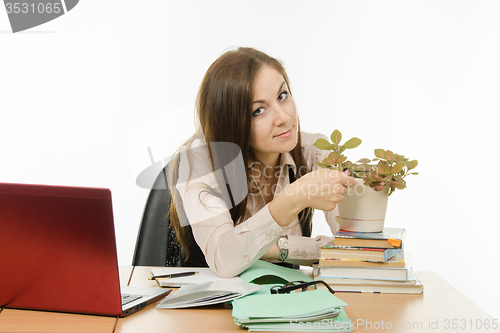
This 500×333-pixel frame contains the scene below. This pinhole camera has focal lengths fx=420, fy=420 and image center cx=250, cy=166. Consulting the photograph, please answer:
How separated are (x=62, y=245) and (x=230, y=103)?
0.75 metres

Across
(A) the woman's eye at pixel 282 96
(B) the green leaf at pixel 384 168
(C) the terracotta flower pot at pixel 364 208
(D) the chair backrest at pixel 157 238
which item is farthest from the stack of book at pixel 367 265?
(D) the chair backrest at pixel 157 238

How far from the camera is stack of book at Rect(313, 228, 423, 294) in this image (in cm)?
99

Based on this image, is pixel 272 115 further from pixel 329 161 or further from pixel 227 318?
pixel 227 318

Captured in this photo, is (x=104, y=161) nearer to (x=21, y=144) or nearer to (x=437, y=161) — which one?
(x=21, y=144)

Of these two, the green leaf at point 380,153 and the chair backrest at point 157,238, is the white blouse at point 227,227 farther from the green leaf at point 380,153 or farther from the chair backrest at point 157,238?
the green leaf at point 380,153

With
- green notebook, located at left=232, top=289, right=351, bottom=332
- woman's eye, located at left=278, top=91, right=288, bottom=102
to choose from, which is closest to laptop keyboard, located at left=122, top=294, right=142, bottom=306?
green notebook, located at left=232, top=289, right=351, bottom=332

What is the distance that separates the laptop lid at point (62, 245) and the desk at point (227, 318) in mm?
41

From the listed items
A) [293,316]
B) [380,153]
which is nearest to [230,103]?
[380,153]

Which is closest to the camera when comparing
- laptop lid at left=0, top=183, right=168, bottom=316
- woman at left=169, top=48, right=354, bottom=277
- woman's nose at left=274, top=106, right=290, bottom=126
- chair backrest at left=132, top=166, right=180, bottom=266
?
laptop lid at left=0, top=183, right=168, bottom=316

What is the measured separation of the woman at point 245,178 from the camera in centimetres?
110

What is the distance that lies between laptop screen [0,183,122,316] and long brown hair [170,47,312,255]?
69 centimetres

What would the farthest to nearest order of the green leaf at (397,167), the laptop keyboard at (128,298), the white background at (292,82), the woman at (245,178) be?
the white background at (292,82), the woman at (245,178), the green leaf at (397,167), the laptop keyboard at (128,298)

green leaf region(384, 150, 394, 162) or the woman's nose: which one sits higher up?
the woman's nose

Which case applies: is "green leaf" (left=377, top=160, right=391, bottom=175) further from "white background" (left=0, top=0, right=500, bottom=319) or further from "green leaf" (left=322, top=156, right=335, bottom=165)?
"white background" (left=0, top=0, right=500, bottom=319)
